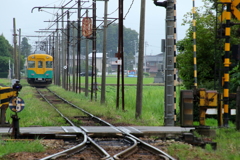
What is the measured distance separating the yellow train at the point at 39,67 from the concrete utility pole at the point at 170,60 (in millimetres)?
37151

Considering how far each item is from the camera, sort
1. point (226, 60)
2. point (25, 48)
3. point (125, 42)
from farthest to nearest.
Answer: point (25, 48)
point (125, 42)
point (226, 60)

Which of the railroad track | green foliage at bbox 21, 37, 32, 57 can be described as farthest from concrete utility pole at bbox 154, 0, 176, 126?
green foliage at bbox 21, 37, 32, 57

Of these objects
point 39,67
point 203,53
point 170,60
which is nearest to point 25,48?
point 39,67

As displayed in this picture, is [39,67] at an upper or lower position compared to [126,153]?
upper

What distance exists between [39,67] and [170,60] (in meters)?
37.8

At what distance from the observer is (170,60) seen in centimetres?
1577

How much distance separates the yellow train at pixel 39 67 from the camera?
170 feet

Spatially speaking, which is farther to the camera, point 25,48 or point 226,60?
point 25,48

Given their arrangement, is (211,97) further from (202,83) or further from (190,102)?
(202,83)

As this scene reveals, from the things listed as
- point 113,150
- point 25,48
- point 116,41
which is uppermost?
point 116,41

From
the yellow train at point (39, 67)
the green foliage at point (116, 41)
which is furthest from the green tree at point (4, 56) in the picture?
the yellow train at point (39, 67)

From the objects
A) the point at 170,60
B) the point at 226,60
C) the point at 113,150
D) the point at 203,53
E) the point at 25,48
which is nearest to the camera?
the point at 113,150

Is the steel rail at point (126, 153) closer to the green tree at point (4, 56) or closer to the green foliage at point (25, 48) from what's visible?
the green tree at point (4, 56)

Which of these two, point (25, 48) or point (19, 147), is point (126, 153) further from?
point (25, 48)
